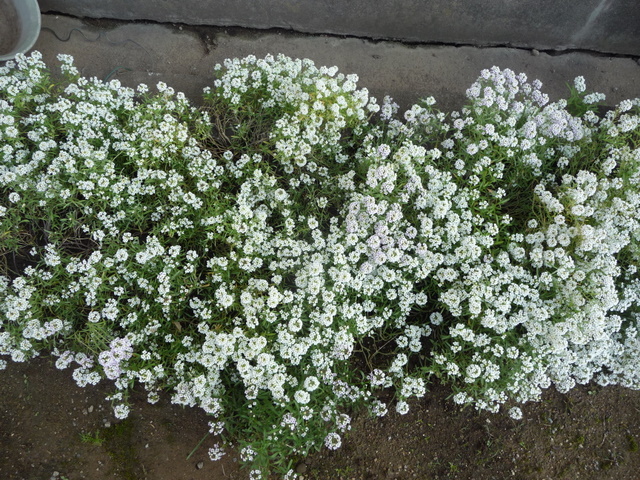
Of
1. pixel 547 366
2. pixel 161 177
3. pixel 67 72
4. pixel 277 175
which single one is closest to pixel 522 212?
pixel 547 366

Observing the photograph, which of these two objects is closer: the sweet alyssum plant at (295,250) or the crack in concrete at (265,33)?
the sweet alyssum plant at (295,250)

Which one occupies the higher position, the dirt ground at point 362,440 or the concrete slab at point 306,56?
the concrete slab at point 306,56

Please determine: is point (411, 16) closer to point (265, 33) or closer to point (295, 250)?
point (265, 33)

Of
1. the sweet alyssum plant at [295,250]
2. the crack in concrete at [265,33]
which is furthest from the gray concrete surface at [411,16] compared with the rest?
the sweet alyssum plant at [295,250]

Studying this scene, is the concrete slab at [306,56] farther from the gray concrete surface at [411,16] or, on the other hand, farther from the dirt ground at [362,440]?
the dirt ground at [362,440]

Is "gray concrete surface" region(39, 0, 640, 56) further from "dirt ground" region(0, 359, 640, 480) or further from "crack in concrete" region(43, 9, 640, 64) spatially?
"dirt ground" region(0, 359, 640, 480)

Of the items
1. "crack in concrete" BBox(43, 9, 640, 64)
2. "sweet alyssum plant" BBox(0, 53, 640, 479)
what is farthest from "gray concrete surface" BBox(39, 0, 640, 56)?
"sweet alyssum plant" BBox(0, 53, 640, 479)

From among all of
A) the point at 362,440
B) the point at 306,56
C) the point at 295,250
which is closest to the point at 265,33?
the point at 306,56
